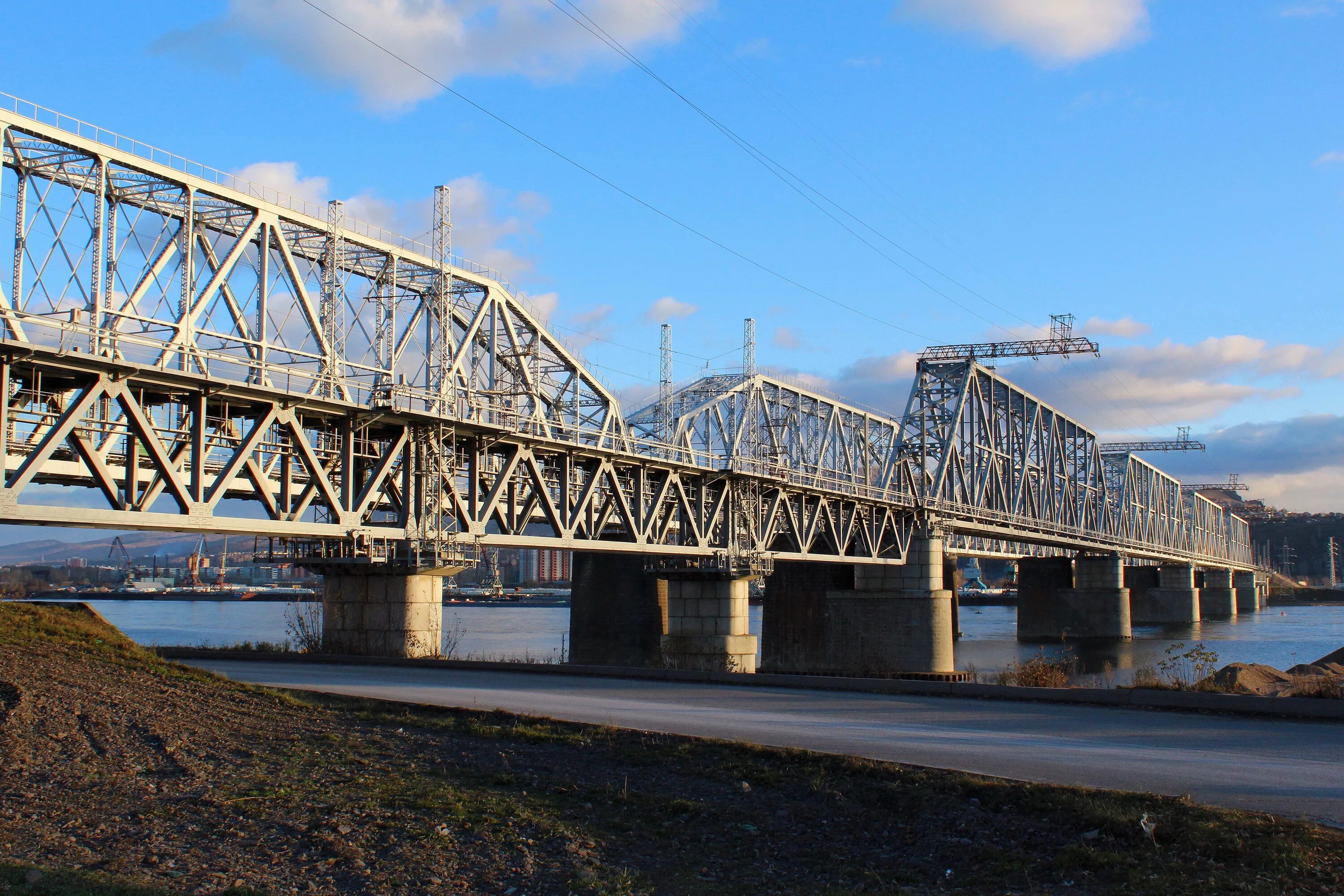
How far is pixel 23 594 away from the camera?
17225 cm

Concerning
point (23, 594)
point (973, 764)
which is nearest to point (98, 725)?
point (973, 764)

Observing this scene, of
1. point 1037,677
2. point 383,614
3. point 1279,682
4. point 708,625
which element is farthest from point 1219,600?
point 383,614

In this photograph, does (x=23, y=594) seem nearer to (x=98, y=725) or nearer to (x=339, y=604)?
(x=339, y=604)

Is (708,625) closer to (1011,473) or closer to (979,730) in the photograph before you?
(979,730)

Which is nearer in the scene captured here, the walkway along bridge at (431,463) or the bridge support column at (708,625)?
the walkway along bridge at (431,463)

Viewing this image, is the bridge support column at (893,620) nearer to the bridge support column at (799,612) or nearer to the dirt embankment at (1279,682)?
the bridge support column at (799,612)

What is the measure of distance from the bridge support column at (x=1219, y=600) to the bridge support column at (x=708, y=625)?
141279 millimetres

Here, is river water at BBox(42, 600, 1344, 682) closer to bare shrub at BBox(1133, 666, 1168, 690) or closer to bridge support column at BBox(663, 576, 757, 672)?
bridge support column at BBox(663, 576, 757, 672)

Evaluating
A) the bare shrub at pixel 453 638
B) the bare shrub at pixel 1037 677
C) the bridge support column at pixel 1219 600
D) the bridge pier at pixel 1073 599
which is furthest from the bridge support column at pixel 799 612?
the bridge support column at pixel 1219 600

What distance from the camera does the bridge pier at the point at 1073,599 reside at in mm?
114375

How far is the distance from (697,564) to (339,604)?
64.7ft

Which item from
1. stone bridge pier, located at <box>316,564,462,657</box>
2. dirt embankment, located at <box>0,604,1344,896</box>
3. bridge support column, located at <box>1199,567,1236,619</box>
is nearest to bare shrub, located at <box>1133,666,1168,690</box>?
dirt embankment, located at <box>0,604,1344,896</box>

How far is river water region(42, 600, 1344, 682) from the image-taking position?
74.1m

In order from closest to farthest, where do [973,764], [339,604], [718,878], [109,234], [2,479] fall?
1. [718,878]
2. [973,764]
3. [2,479]
4. [109,234]
5. [339,604]
